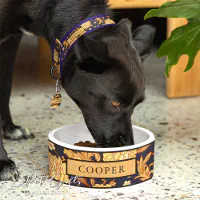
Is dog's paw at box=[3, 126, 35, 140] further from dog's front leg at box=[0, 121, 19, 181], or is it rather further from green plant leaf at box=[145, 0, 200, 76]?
green plant leaf at box=[145, 0, 200, 76]

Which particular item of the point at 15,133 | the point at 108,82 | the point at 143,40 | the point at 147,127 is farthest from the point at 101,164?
the point at 147,127

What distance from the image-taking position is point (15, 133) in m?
2.30

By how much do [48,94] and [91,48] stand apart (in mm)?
1558

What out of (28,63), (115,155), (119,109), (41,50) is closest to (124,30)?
(119,109)

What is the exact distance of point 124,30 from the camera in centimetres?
169

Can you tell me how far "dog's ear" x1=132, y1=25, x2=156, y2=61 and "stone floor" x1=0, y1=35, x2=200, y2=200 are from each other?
455 mm

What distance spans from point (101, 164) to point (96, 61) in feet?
1.12

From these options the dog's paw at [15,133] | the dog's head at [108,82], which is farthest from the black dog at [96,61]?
the dog's paw at [15,133]

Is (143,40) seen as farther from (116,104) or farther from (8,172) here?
(8,172)

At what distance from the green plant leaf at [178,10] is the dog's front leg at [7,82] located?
2.24 feet

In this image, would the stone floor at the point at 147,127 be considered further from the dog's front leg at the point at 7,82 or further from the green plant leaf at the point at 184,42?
the green plant leaf at the point at 184,42

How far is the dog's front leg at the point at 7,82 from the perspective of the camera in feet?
7.18

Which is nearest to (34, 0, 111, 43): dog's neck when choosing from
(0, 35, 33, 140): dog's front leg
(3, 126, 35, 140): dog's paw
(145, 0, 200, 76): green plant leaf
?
(145, 0, 200, 76): green plant leaf

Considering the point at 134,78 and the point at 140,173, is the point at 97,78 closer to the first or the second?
the point at 134,78
